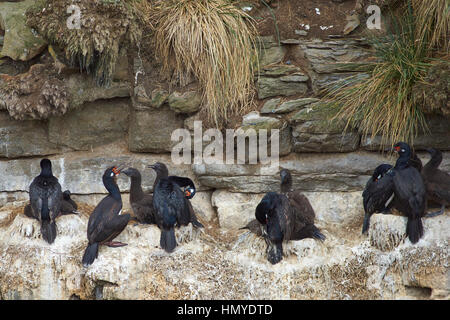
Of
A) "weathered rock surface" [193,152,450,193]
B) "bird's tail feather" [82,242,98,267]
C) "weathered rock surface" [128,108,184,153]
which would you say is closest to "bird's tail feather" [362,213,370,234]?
"weathered rock surface" [193,152,450,193]

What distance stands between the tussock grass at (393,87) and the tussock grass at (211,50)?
1.07 metres

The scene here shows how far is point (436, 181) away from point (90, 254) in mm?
3884

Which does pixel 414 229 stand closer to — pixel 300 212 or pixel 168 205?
pixel 300 212

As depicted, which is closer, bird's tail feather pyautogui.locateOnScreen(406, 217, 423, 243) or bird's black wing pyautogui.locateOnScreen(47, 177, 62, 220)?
bird's tail feather pyautogui.locateOnScreen(406, 217, 423, 243)

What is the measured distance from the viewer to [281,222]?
293 inches

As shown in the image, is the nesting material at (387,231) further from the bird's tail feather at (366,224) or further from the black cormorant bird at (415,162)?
the black cormorant bird at (415,162)

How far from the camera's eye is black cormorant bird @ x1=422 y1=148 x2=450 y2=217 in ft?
25.6

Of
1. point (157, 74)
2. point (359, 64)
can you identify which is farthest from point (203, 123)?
point (359, 64)

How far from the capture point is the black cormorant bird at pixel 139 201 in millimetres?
8125

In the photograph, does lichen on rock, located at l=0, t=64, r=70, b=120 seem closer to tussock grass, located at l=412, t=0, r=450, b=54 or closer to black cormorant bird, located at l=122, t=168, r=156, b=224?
black cormorant bird, located at l=122, t=168, r=156, b=224

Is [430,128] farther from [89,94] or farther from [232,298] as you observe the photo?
[89,94]

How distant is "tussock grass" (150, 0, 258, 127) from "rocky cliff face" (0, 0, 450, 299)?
185 mm

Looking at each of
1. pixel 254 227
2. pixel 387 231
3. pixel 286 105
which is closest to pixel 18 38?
pixel 286 105

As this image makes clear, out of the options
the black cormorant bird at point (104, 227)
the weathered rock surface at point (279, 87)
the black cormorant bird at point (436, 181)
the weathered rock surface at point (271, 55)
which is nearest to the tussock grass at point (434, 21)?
the black cormorant bird at point (436, 181)
